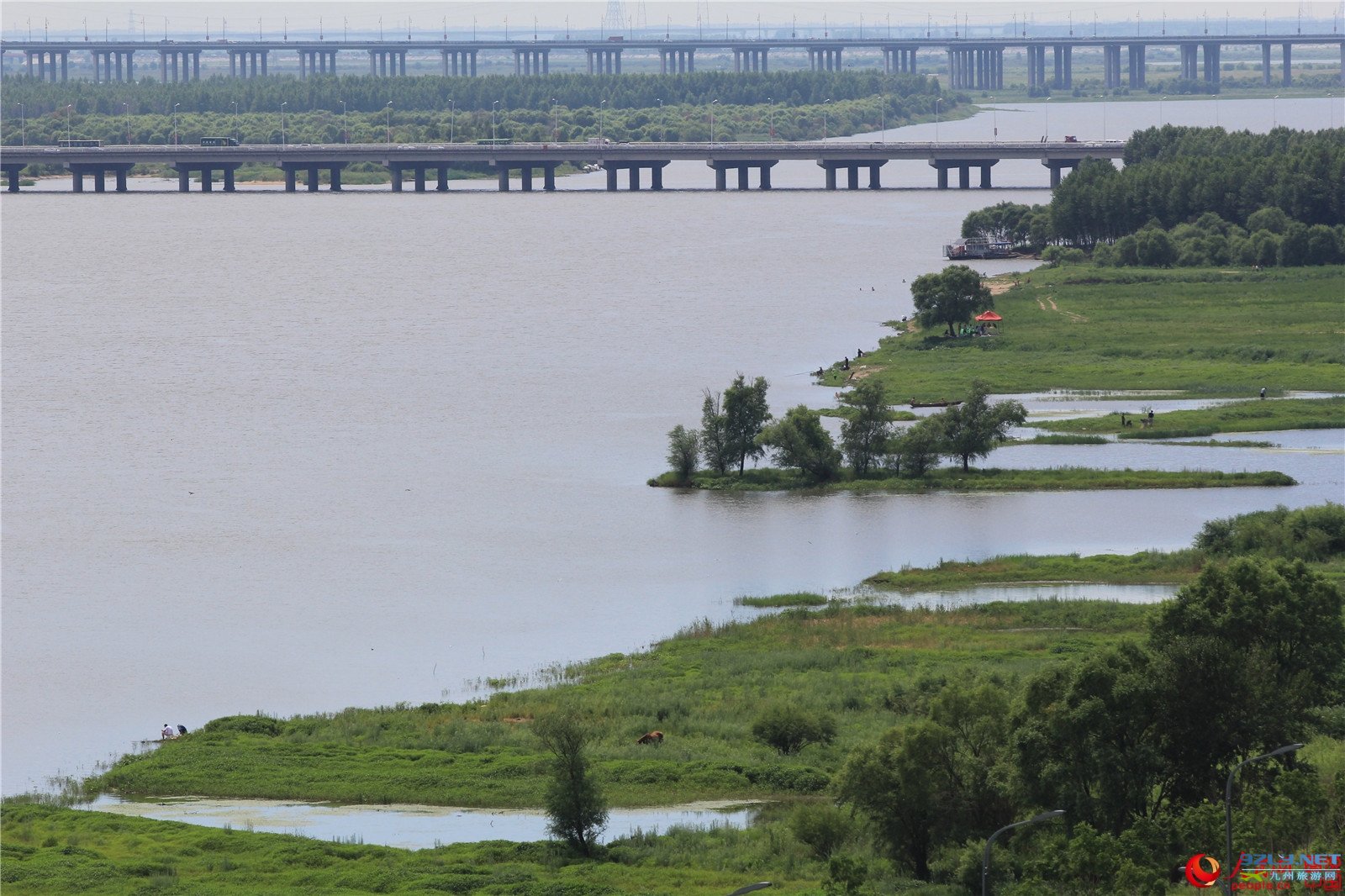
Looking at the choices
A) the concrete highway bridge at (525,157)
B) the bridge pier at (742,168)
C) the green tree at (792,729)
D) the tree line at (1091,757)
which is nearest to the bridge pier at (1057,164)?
the concrete highway bridge at (525,157)

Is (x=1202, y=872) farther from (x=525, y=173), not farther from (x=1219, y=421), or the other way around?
(x=525, y=173)

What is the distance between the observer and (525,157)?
166000 mm

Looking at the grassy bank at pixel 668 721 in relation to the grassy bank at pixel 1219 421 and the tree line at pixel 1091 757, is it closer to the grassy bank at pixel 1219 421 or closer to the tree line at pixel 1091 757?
the tree line at pixel 1091 757

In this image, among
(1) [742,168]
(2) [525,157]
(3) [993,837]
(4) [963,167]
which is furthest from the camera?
(1) [742,168]

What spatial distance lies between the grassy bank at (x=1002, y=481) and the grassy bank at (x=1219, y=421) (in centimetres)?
523

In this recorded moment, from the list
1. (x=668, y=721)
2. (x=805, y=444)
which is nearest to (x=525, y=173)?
(x=805, y=444)

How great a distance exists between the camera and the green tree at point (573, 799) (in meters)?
29.9

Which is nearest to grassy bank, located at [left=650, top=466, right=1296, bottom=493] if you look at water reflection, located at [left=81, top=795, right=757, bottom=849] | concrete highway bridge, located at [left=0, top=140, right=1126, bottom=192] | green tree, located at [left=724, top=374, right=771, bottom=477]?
green tree, located at [left=724, top=374, right=771, bottom=477]

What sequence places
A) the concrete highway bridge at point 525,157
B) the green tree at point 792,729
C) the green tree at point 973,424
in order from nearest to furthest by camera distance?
the green tree at point 792,729, the green tree at point 973,424, the concrete highway bridge at point 525,157

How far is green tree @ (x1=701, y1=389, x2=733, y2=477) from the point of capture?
5744cm

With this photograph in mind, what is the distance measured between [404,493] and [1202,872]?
114 ft

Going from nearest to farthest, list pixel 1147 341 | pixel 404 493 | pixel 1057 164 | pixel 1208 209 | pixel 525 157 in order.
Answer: pixel 404 493, pixel 1147 341, pixel 1208 209, pixel 1057 164, pixel 525 157

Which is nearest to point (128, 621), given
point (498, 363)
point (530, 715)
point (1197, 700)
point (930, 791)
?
point (530, 715)

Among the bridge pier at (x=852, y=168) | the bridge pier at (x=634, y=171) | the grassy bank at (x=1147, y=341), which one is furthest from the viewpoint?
the bridge pier at (x=634, y=171)
